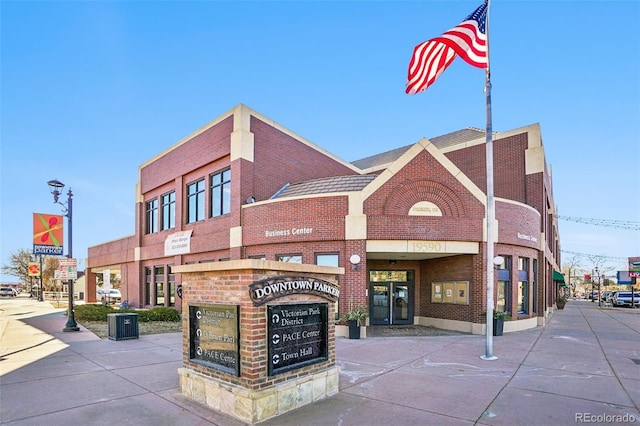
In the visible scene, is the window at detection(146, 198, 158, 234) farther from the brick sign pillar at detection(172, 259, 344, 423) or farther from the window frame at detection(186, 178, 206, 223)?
the brick sign pillar at detection(172, 259, 344, 423)

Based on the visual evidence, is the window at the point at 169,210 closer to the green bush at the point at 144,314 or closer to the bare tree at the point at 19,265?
the green bush at the point at 144,314

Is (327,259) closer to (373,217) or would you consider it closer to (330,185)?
(373,217)

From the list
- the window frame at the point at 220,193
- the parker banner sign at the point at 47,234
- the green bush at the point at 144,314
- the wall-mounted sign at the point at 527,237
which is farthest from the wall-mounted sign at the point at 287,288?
the parker banner sign at the point at 47,234

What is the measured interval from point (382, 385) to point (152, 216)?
25.5 meters

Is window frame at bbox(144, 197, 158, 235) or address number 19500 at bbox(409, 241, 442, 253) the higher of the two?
window frame at bbox(144, 197, 158, 235)

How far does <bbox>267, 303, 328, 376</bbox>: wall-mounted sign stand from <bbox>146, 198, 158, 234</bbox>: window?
24301 mm

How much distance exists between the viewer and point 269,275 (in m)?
6.86

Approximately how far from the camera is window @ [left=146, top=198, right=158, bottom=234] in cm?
2943

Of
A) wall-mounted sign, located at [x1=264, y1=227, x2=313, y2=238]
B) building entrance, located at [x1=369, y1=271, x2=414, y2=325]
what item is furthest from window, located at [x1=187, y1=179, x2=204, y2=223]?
building entrance, located at [x1=369, y1=271, x2=414, y2=325]

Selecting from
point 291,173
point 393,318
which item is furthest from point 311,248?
point 291,173

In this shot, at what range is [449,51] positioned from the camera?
11773mm

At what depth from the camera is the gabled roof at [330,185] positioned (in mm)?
18859

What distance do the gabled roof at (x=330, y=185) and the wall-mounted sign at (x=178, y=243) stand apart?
21.8ft

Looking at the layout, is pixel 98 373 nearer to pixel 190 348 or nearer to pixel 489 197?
pixel 190 348
